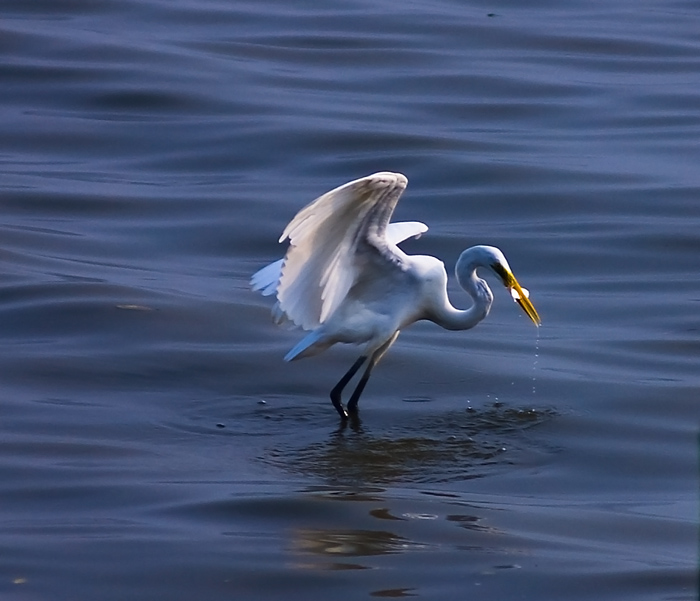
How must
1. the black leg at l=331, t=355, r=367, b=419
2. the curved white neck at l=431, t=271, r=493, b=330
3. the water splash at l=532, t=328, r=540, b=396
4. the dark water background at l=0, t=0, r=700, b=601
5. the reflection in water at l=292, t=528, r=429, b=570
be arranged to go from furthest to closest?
the water splash at l=532, t=328, r=540, b=396 → the curved white neck at l=431, t=271, r=493, b=330 → the black leg at l=331, t=355, r=367, b=419 → the dark water background at l=0, t=0, r=700, b=601 → the reflection in water at l=292, t=528, r=429, b=570

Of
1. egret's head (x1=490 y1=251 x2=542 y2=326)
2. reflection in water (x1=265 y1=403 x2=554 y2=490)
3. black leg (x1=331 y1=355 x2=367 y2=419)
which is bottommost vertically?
reflection in water (x1=265 y1=403 x2=554 y2=490)

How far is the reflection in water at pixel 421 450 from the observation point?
7328 millimetres

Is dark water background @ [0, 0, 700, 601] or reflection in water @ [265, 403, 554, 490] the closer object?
dark water background @ [0, 0, 700, 601]

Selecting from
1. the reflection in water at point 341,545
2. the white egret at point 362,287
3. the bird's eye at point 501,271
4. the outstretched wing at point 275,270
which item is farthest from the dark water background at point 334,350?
the bird's eye at point 501,271

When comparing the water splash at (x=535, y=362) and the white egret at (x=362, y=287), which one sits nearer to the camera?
the white egret at (x=362, y=287)

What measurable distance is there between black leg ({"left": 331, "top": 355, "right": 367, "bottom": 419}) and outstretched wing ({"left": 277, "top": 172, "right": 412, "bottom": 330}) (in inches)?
15.3

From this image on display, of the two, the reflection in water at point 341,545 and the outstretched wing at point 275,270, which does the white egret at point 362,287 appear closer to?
the outstretched wing at point 275,270

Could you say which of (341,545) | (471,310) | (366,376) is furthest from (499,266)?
(341,545)

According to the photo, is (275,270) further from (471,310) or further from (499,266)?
(499,266)

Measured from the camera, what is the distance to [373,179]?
7285mm

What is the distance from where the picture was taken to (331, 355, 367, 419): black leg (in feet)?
27.5

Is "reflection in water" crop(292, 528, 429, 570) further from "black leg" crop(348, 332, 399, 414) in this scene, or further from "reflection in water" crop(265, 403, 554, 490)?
"black leg" crop(348, 332, 399, 414)

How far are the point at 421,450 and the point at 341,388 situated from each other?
96 cm

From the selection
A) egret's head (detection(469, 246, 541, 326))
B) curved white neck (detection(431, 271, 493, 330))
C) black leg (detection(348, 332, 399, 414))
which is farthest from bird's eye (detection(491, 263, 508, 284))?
black leg (detection(348, 332, 399, 414))
